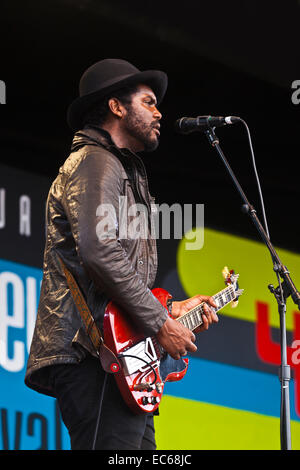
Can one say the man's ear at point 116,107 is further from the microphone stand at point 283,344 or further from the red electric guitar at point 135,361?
the red electric guitar at point 135,361

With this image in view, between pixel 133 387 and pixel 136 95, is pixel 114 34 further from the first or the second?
pixel 133 387

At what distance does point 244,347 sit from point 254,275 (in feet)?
1.80

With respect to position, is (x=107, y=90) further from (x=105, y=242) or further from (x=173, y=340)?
(x=173, y=340)

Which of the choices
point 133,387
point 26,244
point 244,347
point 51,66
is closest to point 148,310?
point 133,387

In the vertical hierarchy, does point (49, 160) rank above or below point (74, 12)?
below

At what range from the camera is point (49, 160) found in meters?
4.57

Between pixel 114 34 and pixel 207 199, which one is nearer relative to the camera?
pixel 114 34

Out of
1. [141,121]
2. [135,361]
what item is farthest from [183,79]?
[135,361]

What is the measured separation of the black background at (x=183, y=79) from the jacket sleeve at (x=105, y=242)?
2.02 metres

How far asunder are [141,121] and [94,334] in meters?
0.81

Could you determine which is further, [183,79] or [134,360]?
[183,79]

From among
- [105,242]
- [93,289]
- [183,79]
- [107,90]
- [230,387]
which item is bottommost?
[93,289]

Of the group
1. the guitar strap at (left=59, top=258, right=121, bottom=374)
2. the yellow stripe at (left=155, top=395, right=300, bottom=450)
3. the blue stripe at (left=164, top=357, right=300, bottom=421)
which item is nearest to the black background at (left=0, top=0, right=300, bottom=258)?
the blue stripe at (left=164, top=357, right=300, bottom=421)

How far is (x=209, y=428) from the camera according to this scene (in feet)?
15.4
